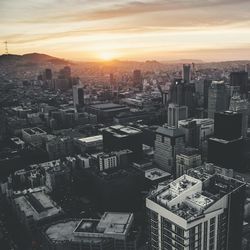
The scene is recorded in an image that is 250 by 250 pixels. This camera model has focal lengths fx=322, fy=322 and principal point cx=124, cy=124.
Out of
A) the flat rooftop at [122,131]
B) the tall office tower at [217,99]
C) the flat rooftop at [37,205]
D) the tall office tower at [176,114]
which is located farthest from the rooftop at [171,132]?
the tall office tower at [217,99]

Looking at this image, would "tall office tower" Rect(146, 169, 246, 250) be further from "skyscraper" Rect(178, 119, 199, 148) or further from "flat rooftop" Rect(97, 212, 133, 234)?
"skyscraper" Rect(178, 119, 199, 148)

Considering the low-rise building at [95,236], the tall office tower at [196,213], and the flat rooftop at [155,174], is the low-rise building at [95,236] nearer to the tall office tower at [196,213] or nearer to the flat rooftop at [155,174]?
the tall office tower at [196,213]

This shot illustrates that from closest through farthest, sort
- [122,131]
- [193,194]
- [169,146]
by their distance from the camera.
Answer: [193,194], [169,146], [122,131]

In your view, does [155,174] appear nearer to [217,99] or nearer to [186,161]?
[186,161]

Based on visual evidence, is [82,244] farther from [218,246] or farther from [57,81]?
[57,81]

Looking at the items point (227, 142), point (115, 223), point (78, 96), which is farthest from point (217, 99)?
point (115, 223)

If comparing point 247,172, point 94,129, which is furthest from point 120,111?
point 247,172
